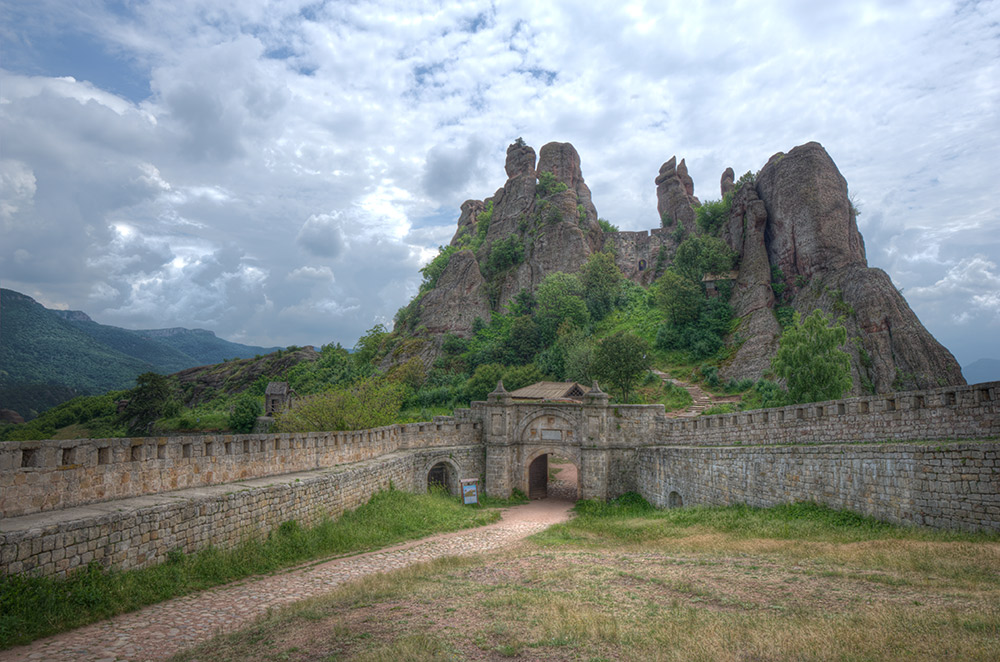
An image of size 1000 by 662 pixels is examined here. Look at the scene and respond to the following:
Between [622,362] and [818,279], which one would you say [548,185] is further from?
[622,362]

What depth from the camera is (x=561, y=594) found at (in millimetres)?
7840

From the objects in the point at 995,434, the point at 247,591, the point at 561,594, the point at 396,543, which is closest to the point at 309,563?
the point at 247,591

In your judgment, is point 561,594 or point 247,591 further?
point 247,591

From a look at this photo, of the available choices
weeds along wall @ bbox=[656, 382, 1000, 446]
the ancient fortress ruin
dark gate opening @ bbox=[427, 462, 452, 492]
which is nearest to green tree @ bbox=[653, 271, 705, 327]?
the ancient fortress ruin

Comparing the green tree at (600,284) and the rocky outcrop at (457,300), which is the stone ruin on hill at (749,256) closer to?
the rocky outcrop at (457,300)

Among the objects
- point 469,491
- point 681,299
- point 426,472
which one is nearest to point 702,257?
point 681,299

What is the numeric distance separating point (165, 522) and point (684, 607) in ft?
26.5

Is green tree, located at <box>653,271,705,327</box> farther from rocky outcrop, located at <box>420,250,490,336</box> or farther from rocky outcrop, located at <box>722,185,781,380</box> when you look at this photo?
rocky outcrop, located at <box>420,250,490,336</box>

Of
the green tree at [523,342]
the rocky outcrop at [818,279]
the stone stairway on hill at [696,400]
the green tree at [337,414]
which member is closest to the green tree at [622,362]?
the stone stairway on hill at [696,400]

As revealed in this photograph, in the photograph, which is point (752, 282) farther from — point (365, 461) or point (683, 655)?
point (683, 655)

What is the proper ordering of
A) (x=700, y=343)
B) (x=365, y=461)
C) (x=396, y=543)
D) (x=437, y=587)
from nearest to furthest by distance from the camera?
1. (x=437, y=587)
2. (x=396, y=543)
3. (x=365, y=461)
4. (x=700, y=343)

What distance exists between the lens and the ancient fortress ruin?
794 cm

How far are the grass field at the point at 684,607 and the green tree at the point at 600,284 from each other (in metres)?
43.1

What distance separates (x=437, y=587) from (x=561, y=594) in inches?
78.8
